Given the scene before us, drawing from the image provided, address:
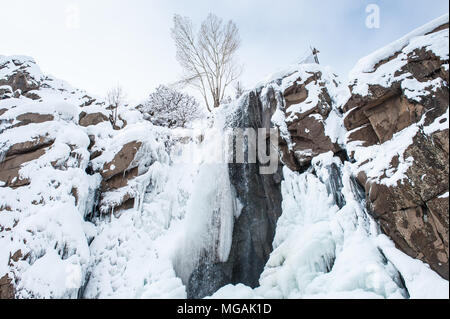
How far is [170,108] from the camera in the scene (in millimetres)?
10797

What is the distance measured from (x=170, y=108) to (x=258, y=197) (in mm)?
6569

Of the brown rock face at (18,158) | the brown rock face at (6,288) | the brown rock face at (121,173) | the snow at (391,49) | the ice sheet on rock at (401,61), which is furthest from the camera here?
the brown rock face at (121,173)

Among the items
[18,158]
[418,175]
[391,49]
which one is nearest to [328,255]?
[418,175]

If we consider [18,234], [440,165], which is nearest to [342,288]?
[440,165]

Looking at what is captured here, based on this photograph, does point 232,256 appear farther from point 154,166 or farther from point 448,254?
point 448,254

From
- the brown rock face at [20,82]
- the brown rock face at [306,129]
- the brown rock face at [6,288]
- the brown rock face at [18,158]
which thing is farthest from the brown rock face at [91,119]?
the brown rock face at [306,129]

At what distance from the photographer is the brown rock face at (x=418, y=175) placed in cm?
352

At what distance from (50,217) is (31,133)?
257 cm

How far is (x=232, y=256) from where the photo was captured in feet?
17.2

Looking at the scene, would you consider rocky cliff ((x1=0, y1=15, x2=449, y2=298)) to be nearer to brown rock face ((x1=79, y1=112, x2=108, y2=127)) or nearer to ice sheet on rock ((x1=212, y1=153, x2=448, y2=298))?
ice sheet on rock ((x1=212, y1=153, x2=448, y2=298))

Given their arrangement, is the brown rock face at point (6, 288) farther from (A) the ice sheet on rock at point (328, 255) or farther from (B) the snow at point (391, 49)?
(B) the snow at point (391, 49)

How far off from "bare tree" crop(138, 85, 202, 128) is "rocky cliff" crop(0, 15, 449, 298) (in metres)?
3.21

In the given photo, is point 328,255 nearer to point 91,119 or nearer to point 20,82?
point 91,119

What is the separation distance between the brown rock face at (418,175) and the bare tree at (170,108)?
7.23 meters
